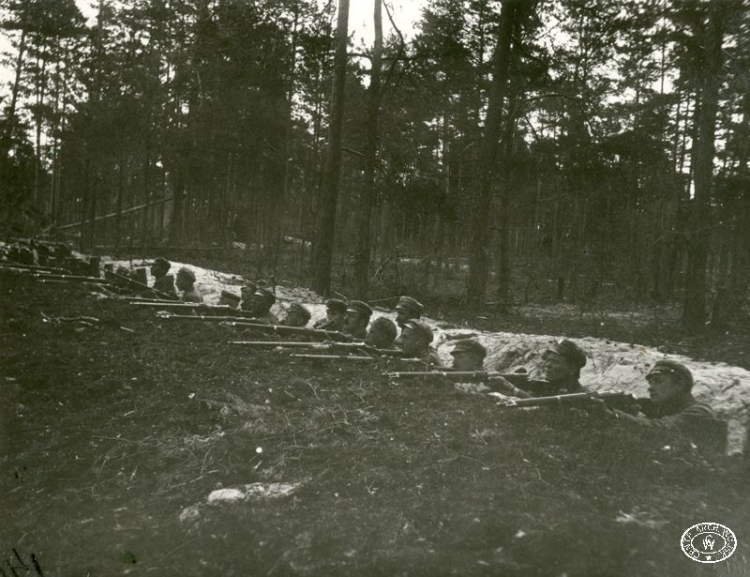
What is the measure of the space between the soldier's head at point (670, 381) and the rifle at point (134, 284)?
32.9 ft

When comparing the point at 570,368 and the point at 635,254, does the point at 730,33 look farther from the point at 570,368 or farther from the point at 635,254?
the point at 635,254

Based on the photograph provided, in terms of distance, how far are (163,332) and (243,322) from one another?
1401 millimetres

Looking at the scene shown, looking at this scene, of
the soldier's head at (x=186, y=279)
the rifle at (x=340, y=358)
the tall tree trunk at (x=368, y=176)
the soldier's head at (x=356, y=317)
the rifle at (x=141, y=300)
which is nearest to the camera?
the rifle at (x=340, y=358)

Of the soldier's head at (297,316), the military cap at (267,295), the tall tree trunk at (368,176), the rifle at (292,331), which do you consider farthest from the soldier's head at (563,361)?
the tall tree trunk at (368,176)

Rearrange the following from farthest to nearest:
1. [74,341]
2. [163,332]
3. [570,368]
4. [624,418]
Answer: [163,332] < [74,341] < [570,368] < [624,418]

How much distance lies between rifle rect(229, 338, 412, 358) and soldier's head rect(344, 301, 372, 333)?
830 mm

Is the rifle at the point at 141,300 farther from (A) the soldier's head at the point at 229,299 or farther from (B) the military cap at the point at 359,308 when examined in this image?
(B) the military cap at the point at 359,308

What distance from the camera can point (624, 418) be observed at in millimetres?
5754

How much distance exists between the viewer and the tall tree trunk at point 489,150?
14.5 metres

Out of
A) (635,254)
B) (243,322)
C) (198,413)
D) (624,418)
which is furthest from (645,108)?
(198,413)

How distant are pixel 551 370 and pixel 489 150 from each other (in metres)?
8.88

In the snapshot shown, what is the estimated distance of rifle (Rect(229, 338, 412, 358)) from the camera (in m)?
8.61

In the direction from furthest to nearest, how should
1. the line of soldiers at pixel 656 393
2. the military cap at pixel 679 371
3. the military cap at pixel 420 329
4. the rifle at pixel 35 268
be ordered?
the rifle at pixel 35 268
the military cap at pixel 420 329
the military cap at pixel 679 371
the line of soldiers at pixel 656 393

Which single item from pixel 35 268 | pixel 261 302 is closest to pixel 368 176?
pixel 261 302
